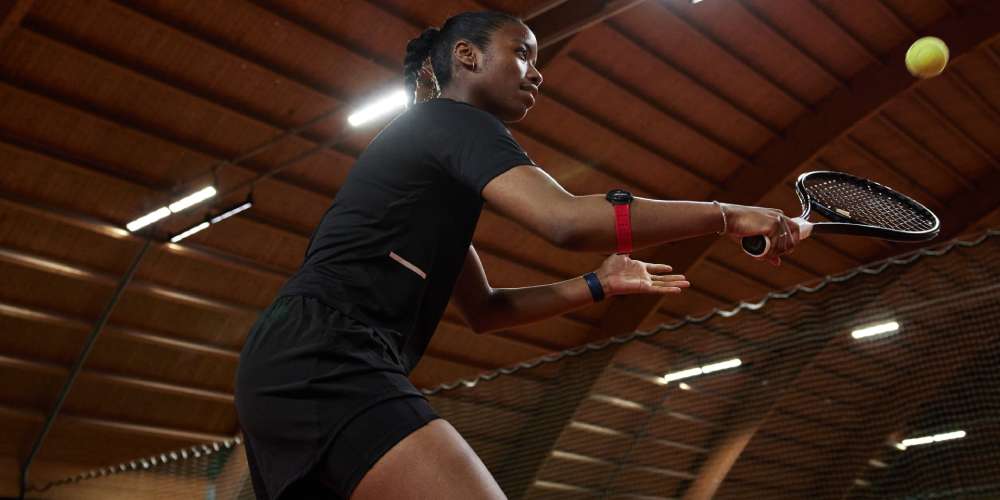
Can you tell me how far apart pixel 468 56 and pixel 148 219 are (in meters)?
13.6

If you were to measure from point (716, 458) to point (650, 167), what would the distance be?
7.89 metres

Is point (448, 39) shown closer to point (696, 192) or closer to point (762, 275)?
point (696, 192)

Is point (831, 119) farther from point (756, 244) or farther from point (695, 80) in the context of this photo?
point (756, 244)

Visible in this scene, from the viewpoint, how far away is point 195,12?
12.5 m

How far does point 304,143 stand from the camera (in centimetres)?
1484

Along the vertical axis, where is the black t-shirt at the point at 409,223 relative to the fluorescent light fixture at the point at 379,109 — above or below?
below

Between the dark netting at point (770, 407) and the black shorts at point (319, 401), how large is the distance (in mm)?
4563

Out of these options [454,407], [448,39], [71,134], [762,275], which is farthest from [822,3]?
[448,39]

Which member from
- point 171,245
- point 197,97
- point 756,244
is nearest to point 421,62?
point 756,244

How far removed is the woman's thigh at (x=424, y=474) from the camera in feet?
5.38

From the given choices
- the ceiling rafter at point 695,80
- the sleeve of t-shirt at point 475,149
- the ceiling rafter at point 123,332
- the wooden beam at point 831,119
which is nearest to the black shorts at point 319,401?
the sleeve of t-shirt at point 475,149

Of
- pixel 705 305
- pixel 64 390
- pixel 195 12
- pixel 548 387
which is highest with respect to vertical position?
pixel 705 305

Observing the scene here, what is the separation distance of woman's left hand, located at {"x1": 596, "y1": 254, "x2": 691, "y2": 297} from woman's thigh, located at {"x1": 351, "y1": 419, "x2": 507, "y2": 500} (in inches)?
36.1

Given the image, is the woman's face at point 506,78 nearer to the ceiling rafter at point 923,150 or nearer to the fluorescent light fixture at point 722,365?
the fluorescent light fixture at point 722,365
